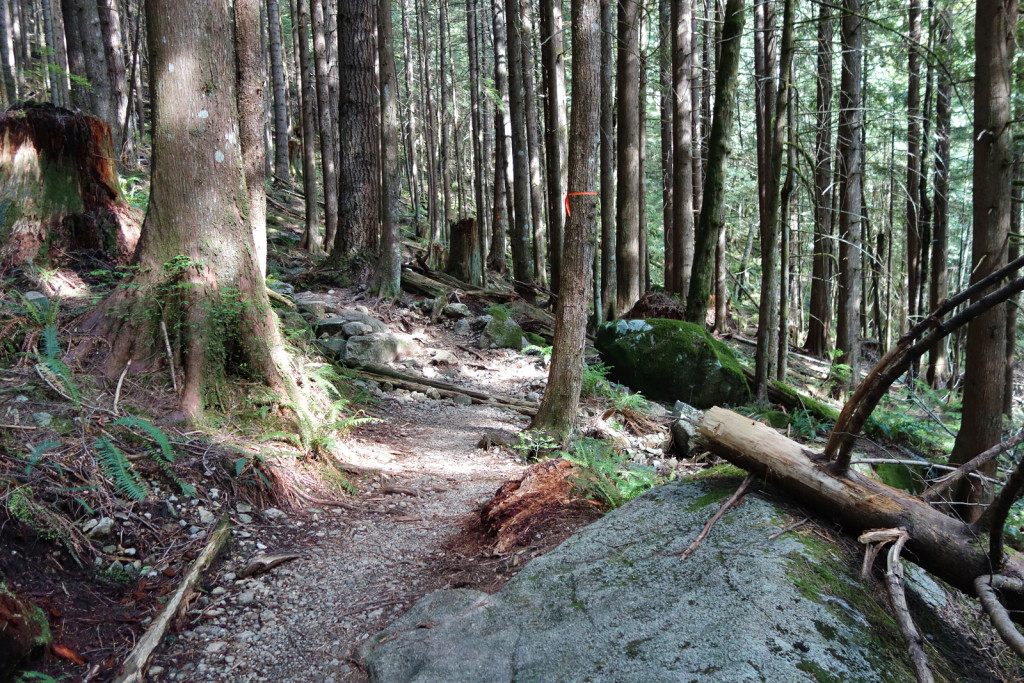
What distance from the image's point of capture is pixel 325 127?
14875 mm

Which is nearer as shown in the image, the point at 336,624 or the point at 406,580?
the point at 336,624

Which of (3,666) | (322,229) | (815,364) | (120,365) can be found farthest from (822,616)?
(322,229)

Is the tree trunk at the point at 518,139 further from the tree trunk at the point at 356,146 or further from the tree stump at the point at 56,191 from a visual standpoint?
the tree stump at the point at 56,191

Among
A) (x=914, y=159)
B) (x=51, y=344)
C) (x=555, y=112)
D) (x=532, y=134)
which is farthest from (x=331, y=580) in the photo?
(x=914, y=159)

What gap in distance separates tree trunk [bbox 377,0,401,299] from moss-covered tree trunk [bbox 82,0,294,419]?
205 inches

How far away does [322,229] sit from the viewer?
62.2ft

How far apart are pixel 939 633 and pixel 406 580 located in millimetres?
2773

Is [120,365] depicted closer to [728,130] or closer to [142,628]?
[142,628]

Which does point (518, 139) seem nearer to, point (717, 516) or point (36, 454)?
point (36, 454)

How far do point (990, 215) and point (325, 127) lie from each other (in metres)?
13.5

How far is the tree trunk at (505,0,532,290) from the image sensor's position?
14086 millimetres

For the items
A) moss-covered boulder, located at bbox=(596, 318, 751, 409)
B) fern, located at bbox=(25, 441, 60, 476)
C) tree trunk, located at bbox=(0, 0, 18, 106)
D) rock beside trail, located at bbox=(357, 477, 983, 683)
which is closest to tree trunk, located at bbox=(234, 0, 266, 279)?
fern, located at bbox=(25, 441, 60, 476)

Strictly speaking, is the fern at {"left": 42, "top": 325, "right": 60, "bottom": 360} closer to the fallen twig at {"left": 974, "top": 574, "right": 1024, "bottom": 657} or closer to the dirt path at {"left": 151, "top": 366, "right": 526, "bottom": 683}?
the dirt path at {"left": 151, "top": 366, "right": 526, "bottom": 683}

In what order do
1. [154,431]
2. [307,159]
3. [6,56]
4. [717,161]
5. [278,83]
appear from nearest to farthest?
[154,431], [717,161], [307,159], [278,83], [6,56]
